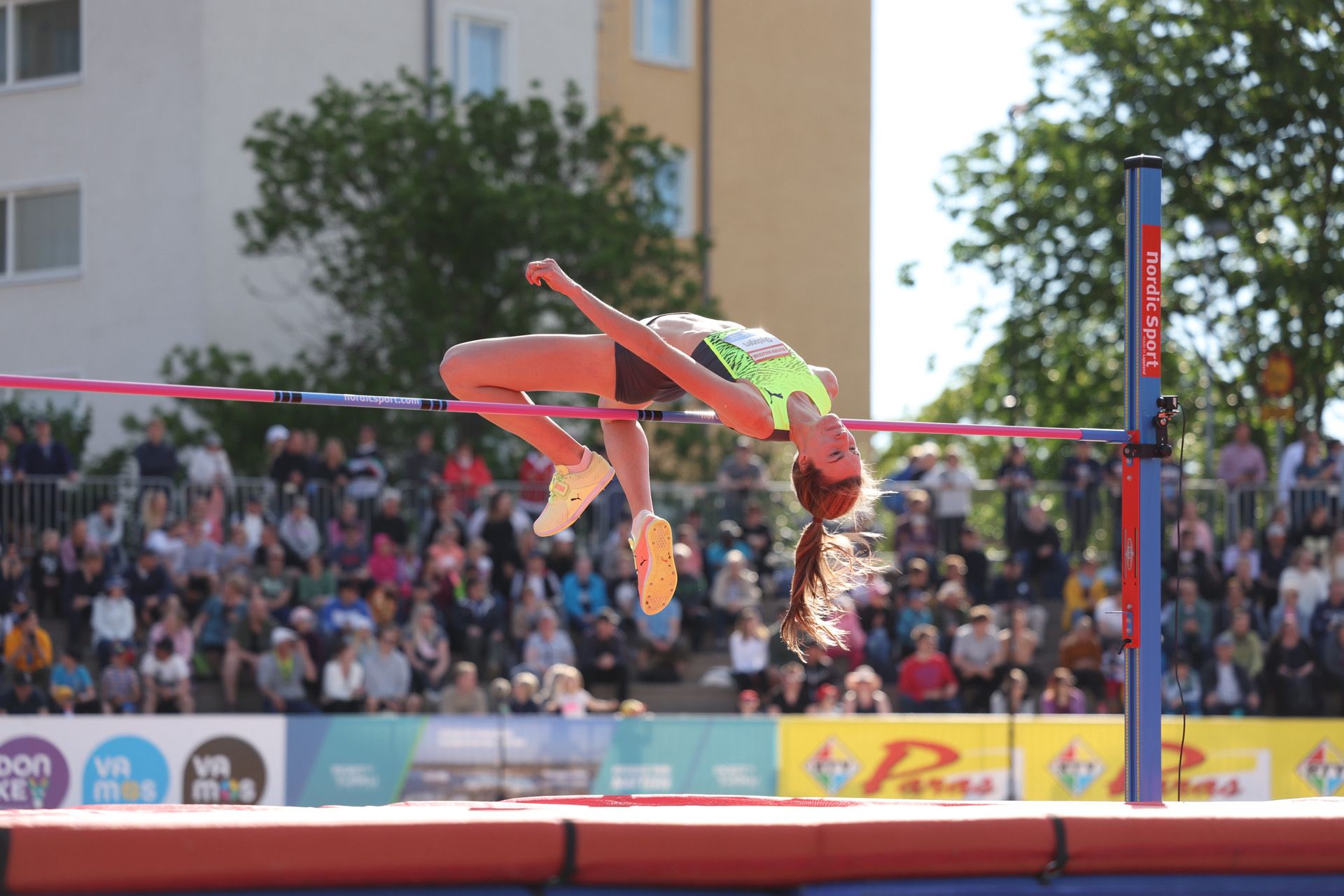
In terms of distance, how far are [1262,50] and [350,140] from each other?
30.4ft

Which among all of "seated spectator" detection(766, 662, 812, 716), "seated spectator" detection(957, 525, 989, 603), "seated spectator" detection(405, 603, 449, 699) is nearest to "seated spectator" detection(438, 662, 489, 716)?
"seated spectator" detection(405, 603, 449, 699)

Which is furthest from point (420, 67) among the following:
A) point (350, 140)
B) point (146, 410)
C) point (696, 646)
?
point (696, 646)

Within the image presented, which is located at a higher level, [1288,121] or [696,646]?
[1288,121]

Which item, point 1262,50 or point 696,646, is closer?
point 696,646

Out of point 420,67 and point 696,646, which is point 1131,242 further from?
point 420,67

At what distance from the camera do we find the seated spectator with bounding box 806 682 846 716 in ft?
38.4

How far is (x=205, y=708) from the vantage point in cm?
1185

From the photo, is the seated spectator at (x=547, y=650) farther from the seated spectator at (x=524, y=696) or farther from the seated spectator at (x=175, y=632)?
the seated spectator at (x=175, y=632)

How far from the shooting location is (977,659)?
12297mm

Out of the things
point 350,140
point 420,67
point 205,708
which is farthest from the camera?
point 420,67

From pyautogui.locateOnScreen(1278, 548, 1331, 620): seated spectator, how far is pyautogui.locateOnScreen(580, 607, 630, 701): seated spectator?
5304 millimetres

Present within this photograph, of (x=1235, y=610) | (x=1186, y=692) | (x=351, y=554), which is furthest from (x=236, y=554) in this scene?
(x=1235, y=610)

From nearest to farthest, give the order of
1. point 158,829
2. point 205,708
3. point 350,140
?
point 158,829
point 205,708
point 350,140

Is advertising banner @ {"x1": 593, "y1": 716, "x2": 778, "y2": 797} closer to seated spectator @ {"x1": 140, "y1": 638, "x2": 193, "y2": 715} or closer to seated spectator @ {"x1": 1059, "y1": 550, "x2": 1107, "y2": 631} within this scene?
seated spectator @ {"x1": 140, "y1": 638, "x2": 193, "y2": 715}
